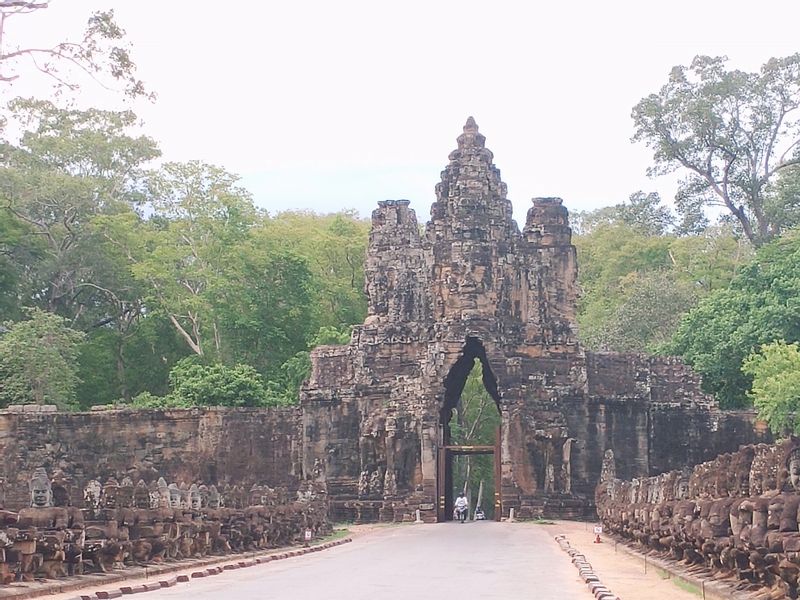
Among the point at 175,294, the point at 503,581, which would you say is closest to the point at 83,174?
the point at 175,294

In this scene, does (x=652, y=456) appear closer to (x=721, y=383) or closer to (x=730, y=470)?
(x=721, y=383)

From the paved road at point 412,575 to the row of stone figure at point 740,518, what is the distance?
1.50 metres

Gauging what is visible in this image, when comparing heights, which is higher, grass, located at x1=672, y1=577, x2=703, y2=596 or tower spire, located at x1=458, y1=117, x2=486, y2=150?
tower spire, located at x1=458, y1=117, x2=486, y2=150

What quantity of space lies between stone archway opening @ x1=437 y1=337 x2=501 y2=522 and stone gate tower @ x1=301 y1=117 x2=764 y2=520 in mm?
271

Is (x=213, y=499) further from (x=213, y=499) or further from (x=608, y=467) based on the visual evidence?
(x=608, y=467)

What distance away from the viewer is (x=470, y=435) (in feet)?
189

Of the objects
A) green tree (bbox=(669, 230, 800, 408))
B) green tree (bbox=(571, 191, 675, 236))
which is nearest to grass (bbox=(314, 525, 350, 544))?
green tree (bbox=(669, 230, 800, 408))

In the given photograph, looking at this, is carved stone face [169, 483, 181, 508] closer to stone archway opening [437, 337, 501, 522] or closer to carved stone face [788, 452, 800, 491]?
carved stone face [788, 452, 800, 491]

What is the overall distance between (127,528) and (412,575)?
149 inches

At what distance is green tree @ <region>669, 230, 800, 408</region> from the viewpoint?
42094 mm

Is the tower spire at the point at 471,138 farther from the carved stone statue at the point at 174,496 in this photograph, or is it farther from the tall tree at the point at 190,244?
the carved stone statue at the point at 174,496

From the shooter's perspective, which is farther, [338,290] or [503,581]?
[338,290]

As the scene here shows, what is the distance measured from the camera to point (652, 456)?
40000mm

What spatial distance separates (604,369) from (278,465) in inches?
384
